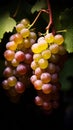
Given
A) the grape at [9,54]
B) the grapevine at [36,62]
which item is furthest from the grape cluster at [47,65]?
the grape at [9,54]

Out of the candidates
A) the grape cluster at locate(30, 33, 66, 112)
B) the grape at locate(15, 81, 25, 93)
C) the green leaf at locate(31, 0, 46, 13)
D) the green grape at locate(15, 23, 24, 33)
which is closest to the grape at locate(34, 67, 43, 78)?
the grape cluster at locate(30, 33, 66, 112)

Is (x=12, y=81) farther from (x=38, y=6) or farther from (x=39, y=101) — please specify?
(x=38, y=6)

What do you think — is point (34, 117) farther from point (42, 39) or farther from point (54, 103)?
point (42, 39)

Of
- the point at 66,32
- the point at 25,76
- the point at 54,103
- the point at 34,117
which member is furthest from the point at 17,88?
the point at 34,117

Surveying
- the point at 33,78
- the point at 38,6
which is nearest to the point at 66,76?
the point at 38,6

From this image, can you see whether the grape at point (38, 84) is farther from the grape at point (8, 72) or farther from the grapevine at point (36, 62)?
the grape at point (8, 72)

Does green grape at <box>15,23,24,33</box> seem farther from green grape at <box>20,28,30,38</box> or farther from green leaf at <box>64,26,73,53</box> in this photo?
green leaf at <box>64,26,73,53</box>
